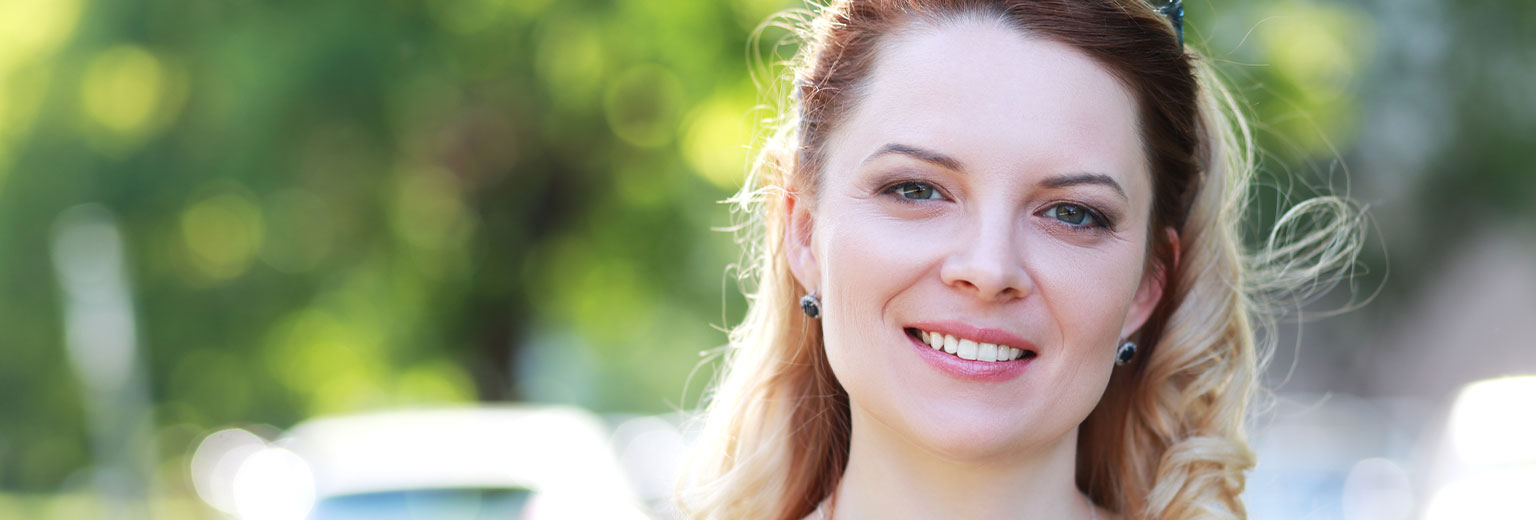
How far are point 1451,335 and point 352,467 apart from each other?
434 inches

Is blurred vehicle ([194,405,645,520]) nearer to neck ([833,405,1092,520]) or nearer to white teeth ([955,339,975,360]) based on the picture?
neck ([833,405,1092,520])

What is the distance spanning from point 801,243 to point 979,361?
40cm

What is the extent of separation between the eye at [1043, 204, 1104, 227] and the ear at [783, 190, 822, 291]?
39 cm

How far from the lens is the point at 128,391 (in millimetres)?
13859

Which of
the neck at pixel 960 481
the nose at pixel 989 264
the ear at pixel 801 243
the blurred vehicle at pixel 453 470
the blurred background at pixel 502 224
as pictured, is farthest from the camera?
the blurred background at pixel 502 224

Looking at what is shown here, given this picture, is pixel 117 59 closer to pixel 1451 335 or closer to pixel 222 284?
pixel 222 284

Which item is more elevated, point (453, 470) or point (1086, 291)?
point (1086, 291)

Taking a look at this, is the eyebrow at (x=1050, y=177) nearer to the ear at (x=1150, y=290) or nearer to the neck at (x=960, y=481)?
the ear at (x=1150, y=290)

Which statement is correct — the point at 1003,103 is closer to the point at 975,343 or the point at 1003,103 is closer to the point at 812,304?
the point at 975,343

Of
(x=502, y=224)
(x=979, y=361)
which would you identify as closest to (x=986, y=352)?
(x=979, y=361)

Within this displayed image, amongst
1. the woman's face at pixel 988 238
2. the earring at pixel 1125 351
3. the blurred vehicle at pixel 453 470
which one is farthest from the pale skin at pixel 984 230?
the blurred vehicle at pixel 453 470

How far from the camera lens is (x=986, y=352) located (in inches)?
81.2

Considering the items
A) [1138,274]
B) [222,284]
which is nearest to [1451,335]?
[222,284]

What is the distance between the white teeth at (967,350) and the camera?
2.06 metres
